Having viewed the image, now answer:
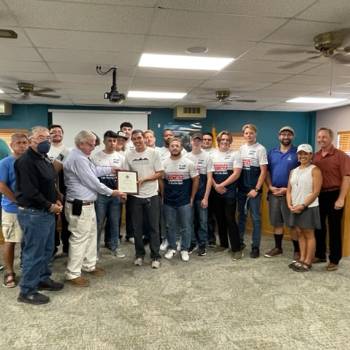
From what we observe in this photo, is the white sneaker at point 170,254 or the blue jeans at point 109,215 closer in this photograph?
the blue jeans at point 109,215

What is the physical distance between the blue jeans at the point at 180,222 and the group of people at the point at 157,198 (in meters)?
0.01

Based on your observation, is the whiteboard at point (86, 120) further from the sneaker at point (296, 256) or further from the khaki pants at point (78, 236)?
the sneaker at point (296, 256)

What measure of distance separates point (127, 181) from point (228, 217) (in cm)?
134

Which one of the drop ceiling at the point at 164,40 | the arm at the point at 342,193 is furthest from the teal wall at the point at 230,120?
the arm at the point at 342,193

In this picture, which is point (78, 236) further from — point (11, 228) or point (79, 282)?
point (11, 228)

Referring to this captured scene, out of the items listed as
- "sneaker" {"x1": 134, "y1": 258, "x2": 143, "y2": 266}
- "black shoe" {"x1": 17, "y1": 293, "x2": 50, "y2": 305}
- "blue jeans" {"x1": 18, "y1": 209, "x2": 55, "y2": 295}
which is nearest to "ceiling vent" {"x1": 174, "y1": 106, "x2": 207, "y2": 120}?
"sneaker" {"x1": 134, "y1": 258, "x2": 143, "y2": 266}

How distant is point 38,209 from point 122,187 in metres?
0.99

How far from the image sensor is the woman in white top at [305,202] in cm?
354

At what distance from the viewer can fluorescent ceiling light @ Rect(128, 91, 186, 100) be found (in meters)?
6.43

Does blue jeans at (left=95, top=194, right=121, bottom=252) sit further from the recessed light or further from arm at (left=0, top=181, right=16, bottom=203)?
the recessed light

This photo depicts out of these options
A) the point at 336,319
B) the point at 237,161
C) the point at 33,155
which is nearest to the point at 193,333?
the point at 336,319

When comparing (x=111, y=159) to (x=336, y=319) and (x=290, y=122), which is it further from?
(x=290, y=122)

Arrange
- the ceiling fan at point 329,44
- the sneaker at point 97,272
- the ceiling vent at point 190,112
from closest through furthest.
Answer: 1. the ceiling fan at point 329,44
2. the sneaker at point 97,272
3. the ceiling vent at point 190,112

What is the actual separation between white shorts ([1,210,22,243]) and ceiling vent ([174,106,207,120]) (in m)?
5.66
